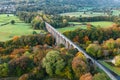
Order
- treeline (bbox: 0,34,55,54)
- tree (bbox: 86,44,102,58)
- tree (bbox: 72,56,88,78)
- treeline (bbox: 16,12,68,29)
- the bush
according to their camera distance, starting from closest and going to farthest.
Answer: tree (bbox: 72,56,88,78) < the bush < tree (bbox: 86,44,102,58) < treeline (bbox: 0,34,55,54) < treeline (bbox: 16,12,68,29)

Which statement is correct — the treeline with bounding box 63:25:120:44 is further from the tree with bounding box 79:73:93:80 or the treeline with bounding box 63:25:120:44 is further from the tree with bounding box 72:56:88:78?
the tree with bounding box 79:73:93:80

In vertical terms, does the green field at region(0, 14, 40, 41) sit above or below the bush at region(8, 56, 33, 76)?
below

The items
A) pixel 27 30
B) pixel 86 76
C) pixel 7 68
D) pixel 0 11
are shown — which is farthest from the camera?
pixel 0 11

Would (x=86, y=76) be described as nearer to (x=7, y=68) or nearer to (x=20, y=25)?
(x=7, y=68)

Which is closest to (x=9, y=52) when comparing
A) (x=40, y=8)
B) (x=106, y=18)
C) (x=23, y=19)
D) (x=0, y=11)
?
(x=23, y=19)

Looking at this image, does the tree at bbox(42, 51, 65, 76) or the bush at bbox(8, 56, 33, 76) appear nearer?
the tree at bbox(42, 51, 65, 76)

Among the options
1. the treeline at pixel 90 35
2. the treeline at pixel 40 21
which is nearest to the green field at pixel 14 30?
the treeline at pixel 40 21

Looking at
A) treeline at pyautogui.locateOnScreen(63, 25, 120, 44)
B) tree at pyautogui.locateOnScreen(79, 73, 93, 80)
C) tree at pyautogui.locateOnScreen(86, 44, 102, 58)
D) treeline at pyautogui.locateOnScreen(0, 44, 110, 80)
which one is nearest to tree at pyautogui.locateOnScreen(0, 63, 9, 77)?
treeline at pyautogui.locateOnScreen(0, 44, 110, 80)

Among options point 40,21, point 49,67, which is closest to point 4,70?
point 49,67
